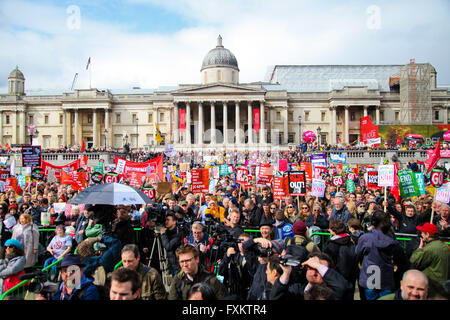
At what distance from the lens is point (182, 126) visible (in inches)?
2258

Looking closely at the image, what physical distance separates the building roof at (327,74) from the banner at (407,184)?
62.1 meters

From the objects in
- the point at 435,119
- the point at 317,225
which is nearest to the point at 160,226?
the point at 317,225

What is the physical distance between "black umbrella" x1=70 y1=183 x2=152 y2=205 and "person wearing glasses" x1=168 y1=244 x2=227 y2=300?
2.81 meters

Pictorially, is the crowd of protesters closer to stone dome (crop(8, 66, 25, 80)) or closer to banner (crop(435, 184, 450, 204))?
banner (crop(435, 184, 450, 204))

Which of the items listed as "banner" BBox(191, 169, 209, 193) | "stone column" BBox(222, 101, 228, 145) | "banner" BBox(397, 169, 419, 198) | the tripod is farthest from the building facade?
the tripod

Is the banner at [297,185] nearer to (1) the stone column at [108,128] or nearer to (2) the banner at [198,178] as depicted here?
(2) the banner at [198,178]

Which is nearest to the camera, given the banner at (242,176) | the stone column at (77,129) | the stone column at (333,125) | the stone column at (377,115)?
the banner at (242,176)

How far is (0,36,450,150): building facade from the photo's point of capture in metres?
57.3

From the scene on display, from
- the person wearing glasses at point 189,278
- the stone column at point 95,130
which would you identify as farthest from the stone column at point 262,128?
the person wearing glasses at point 189,278

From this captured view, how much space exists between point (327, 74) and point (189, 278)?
76595 mm

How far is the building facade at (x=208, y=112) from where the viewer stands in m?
57.3

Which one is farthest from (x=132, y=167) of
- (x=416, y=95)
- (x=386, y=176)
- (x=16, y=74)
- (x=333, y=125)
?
(x=16, y=74)

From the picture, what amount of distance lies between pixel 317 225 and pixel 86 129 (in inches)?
2351
